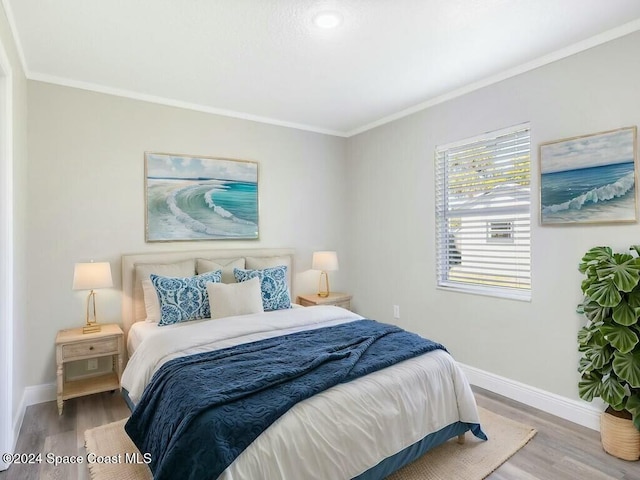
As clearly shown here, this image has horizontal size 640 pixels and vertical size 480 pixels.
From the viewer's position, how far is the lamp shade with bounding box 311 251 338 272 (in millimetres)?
4180

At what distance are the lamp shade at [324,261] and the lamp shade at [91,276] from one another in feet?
6.74

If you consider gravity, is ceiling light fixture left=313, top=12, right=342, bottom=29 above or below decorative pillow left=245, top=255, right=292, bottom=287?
above

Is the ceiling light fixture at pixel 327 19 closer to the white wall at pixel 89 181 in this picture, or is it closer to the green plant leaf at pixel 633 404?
the white wall at pixel 89 181

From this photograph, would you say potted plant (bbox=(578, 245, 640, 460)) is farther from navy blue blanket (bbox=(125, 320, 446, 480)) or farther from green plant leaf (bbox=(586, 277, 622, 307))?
navy blue blanket (bbox=(125, 320, 446, 480))

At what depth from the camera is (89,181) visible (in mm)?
3197

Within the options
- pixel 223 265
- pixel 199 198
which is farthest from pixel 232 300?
pixel 199 198

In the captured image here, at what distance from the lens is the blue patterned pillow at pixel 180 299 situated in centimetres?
299

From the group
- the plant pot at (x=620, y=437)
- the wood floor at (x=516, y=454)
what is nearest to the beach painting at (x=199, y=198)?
the wood floor at (x=516, y=454)

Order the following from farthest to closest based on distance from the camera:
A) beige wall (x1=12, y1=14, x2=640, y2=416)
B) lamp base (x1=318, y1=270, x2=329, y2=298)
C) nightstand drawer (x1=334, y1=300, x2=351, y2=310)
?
lamp base (x1=318, y1=270, x2=329, y2=298), nightstand drawer (x1=334, y1=300, x2=351, y2=310), beige wall (x1=12, y1=14, x2=640, y2=416)

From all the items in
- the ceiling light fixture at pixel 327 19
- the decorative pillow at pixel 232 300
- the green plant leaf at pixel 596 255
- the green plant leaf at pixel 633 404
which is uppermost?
the ceiling light fixture at pixel 327 19

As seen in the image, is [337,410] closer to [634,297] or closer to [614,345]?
[614,345]

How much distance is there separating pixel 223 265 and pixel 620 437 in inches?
126

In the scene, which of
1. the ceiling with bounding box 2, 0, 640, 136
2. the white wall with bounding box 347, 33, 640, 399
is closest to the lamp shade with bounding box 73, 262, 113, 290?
the ceiling with bounding box 2, 0, 640, 136

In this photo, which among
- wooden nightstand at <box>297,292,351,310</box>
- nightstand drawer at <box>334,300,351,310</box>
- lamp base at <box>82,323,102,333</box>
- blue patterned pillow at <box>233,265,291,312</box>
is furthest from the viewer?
nightstand drawer at <box>334,300,351,310</box>
